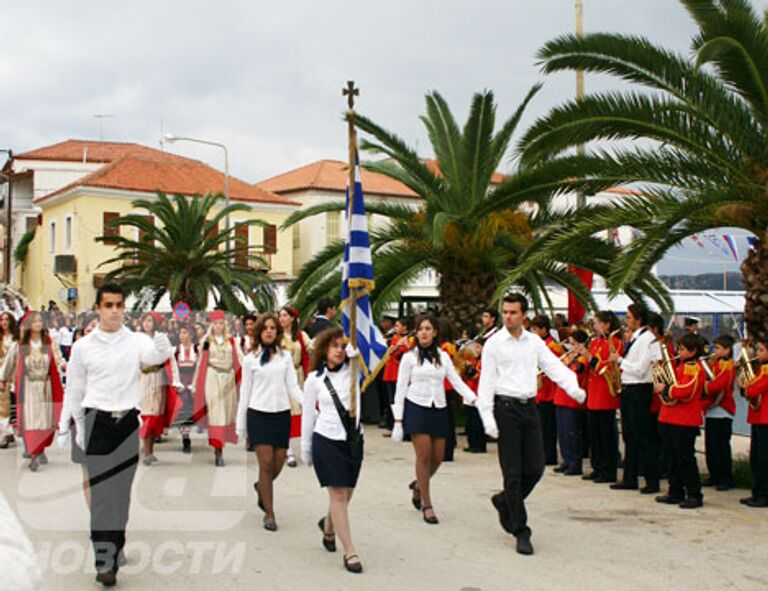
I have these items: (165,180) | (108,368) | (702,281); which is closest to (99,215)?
(165,180)

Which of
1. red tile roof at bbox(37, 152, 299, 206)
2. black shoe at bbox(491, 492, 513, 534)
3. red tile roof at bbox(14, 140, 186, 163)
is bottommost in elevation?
black shoe at bbox(491, 492, 513, 534)

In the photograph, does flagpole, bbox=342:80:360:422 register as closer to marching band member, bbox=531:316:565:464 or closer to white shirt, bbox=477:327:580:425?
white shirt, bbox=477:327:580:425

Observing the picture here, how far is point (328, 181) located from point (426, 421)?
45837mm

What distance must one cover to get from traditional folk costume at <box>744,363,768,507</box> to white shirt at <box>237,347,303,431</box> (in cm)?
455

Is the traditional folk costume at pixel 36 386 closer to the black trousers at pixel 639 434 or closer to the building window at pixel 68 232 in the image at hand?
the black trousers at pixel 639 434

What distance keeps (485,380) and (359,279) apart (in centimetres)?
140

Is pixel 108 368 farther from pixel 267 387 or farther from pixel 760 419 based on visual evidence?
pixel 760 419

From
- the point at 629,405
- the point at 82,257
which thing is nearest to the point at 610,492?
the point at 629,405

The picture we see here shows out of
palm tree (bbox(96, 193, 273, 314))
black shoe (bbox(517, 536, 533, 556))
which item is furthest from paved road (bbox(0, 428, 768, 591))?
palm tree (bbox(96, 193, 273, 314))

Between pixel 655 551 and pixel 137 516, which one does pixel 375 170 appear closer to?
pixel 137 516

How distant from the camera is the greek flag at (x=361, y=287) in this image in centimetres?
803

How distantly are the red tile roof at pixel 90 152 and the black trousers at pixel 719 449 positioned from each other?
50.0 meters

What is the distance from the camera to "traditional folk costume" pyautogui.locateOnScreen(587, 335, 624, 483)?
10734mm

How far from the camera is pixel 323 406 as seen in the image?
287 inches
